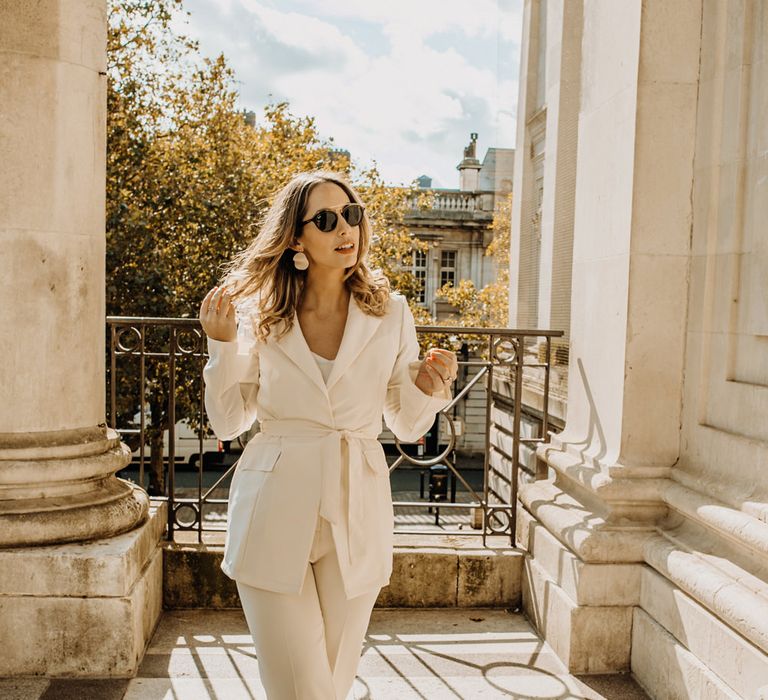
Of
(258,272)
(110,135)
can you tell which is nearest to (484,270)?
(110,135)

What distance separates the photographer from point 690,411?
13.9 feet

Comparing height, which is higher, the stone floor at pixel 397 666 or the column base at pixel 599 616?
the column base at pixel 599 616

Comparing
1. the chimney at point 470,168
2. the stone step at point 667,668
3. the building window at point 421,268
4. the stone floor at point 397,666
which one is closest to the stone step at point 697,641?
the stone step at point 667,668

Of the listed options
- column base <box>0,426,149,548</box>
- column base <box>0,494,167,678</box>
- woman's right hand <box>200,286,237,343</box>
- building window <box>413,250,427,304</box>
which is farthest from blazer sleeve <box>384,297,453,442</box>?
building window <box>413,250,427,304</box>

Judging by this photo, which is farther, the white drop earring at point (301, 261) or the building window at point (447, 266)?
the building window at point (447, 266)

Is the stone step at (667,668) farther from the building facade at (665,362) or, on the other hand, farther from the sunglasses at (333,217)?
the sunglasses at (333,217)

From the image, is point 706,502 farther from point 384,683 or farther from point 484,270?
point 484,270

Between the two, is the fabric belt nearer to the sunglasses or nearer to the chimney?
the sunglasses

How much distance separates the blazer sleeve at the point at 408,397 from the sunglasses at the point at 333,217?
346 millimetres

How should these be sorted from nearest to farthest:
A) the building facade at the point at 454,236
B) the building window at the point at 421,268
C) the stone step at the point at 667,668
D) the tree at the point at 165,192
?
the stone step at the point at 667,668, the tree at the point at 165,192, the building facade at the point at 454,236, the building window at the point at 421,268

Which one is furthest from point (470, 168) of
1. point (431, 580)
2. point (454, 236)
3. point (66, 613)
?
point (66, 613)

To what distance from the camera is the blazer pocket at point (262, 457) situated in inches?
108

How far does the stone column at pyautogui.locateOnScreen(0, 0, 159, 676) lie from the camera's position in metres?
4.01

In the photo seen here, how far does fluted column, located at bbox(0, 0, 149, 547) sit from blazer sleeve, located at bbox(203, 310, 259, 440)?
1.51 meters
